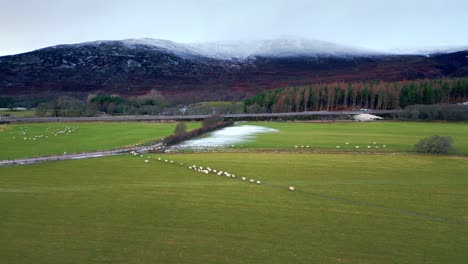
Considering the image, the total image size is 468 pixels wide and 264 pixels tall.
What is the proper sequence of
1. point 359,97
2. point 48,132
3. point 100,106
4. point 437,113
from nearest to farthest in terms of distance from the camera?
point 48,132 < point 437,113 < point 100,106 < point 359,97

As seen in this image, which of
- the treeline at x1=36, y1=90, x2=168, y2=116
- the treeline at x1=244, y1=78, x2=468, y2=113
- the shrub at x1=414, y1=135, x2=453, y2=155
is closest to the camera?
the shrub at x1=414, y1=135, x2=453, y2=155

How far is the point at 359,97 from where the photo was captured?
148 meters

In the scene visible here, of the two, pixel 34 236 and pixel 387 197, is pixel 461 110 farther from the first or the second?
pixel 34 236

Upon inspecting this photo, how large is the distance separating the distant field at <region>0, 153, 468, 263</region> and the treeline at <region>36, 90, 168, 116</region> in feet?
281

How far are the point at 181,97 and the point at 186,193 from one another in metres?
155

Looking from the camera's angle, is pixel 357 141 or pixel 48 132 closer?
pixel 357 141

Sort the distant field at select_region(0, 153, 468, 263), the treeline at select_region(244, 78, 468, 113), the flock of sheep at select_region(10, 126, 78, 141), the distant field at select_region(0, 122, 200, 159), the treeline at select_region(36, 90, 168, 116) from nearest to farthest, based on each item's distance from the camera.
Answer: the distant field at select_region(0, 153, 468, 263), the distant field at select_region(0, 122, 200, 159), the flock of sheep at select_region(10, 126, 78, 141), the treeline at select_region(36, 90, 168, 116), the treeline at select_region(244, 78, 468, 113)

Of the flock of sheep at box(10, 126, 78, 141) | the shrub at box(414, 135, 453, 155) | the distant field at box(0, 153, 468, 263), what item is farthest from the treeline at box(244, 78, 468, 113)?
the distant field at box(0, 153, 468, 263)

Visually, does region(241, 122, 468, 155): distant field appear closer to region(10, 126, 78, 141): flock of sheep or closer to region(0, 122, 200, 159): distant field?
region(0, 122, 200, 159): distant field

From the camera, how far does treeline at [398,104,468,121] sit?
105562mm

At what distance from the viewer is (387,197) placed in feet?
101

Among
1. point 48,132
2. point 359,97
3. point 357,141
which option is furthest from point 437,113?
point 48,132

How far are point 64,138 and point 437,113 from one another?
98092mm

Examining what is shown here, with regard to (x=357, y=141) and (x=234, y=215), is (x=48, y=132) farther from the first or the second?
(x=234, y=215)
